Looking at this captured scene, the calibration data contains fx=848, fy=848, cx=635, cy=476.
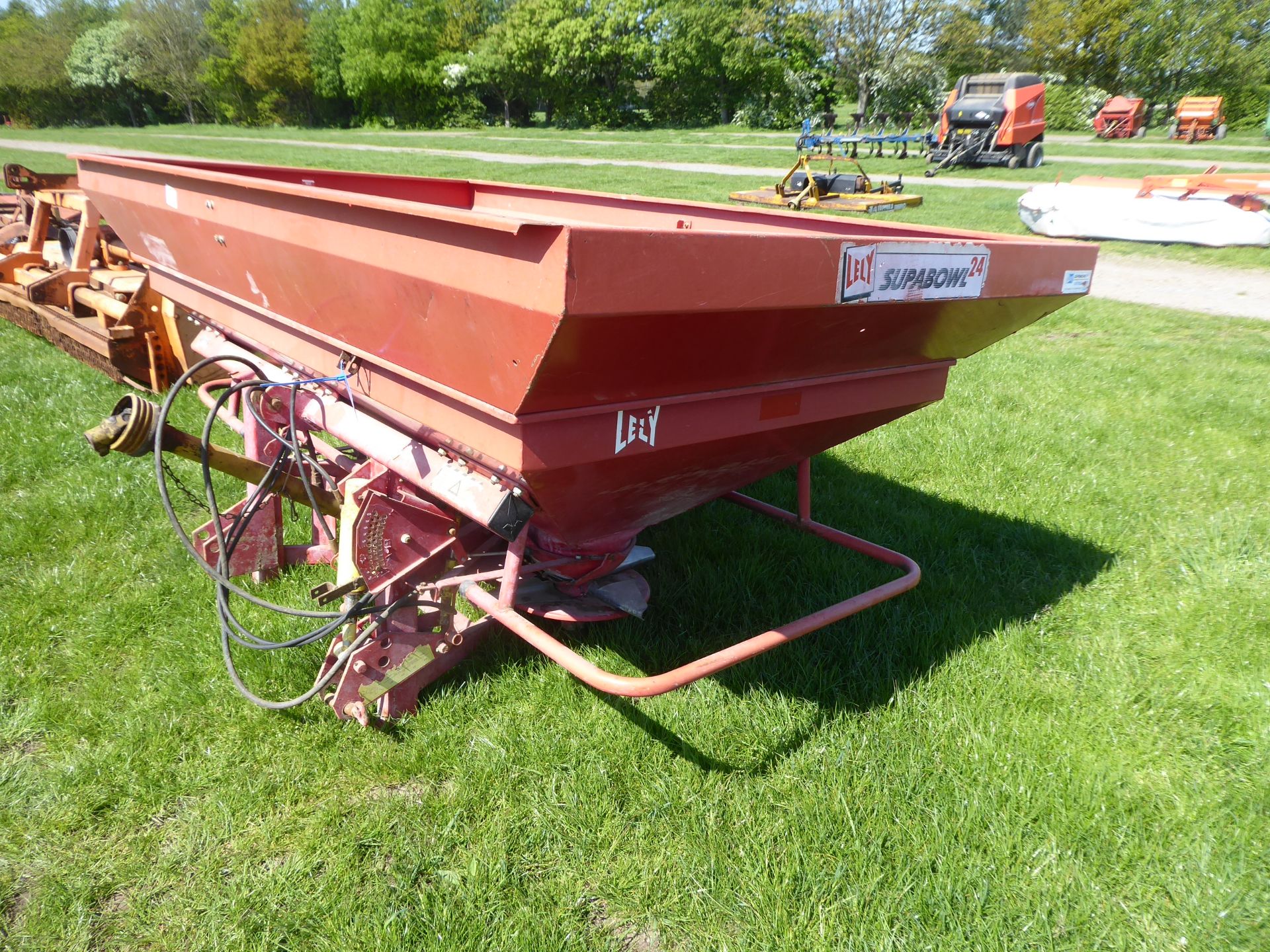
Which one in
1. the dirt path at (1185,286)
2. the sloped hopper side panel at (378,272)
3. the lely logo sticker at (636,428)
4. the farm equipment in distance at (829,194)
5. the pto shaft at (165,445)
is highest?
the sloped hopper side panel at (378,272)

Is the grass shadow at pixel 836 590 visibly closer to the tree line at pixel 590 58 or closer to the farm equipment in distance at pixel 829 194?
the farm equipment in distance at pixel 829 194

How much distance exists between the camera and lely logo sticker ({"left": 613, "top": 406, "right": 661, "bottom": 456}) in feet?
6.77

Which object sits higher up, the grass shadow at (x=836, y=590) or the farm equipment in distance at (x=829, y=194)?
the farm equipment in distance at (x=829, y=194)

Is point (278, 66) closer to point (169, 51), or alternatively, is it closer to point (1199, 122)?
point (169, 51)

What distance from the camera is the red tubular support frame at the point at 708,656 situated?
82.4 inches

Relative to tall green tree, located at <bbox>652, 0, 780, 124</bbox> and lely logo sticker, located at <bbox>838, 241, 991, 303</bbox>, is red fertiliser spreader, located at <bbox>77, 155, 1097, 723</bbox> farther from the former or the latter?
tall green tree, located at <bbox>652, 0, 780, 124</bbox>

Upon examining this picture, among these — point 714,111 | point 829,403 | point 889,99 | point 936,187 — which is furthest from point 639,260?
point 714,111

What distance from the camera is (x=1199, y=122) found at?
27453mm

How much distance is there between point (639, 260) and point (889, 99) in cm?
3628

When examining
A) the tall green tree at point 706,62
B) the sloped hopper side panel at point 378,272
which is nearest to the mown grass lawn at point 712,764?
the sloped hopper side panel at point 378,272

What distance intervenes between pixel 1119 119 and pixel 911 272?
3192 centimetres

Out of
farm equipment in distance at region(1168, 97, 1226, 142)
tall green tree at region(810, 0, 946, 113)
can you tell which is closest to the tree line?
tall green tree at region(810, 0, 946, 113)

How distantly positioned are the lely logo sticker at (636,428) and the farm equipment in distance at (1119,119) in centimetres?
3233

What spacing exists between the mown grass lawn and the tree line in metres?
32.7
